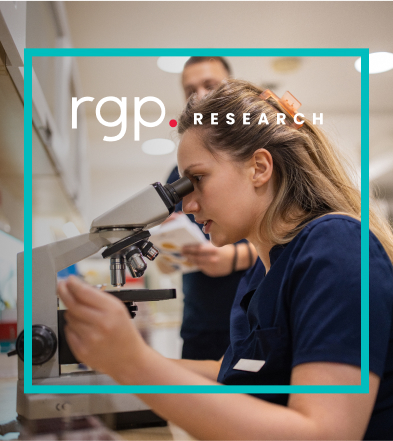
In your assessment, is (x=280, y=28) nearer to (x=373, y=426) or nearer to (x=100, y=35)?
(x=100, y=35)

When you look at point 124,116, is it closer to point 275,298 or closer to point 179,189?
point 179,189

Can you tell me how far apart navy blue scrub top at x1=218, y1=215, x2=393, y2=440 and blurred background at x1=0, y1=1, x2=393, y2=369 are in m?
0.22

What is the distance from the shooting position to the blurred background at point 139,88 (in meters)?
0.94

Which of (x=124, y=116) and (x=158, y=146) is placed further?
(x=158, y=146)

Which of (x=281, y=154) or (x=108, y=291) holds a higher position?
(x=281, y=154)

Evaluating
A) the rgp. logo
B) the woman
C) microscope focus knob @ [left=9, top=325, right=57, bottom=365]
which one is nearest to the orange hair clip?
the woman

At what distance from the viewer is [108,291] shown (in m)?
0.70

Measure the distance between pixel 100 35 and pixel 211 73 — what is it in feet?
2.21

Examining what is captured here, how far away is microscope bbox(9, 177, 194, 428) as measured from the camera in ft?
2.37

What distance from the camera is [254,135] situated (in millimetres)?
807

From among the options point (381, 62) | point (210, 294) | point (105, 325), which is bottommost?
point (210, 294)

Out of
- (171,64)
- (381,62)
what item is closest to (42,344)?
(171,64)

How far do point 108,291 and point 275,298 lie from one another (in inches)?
12.2

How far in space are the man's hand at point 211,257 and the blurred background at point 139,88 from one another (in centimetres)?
12
